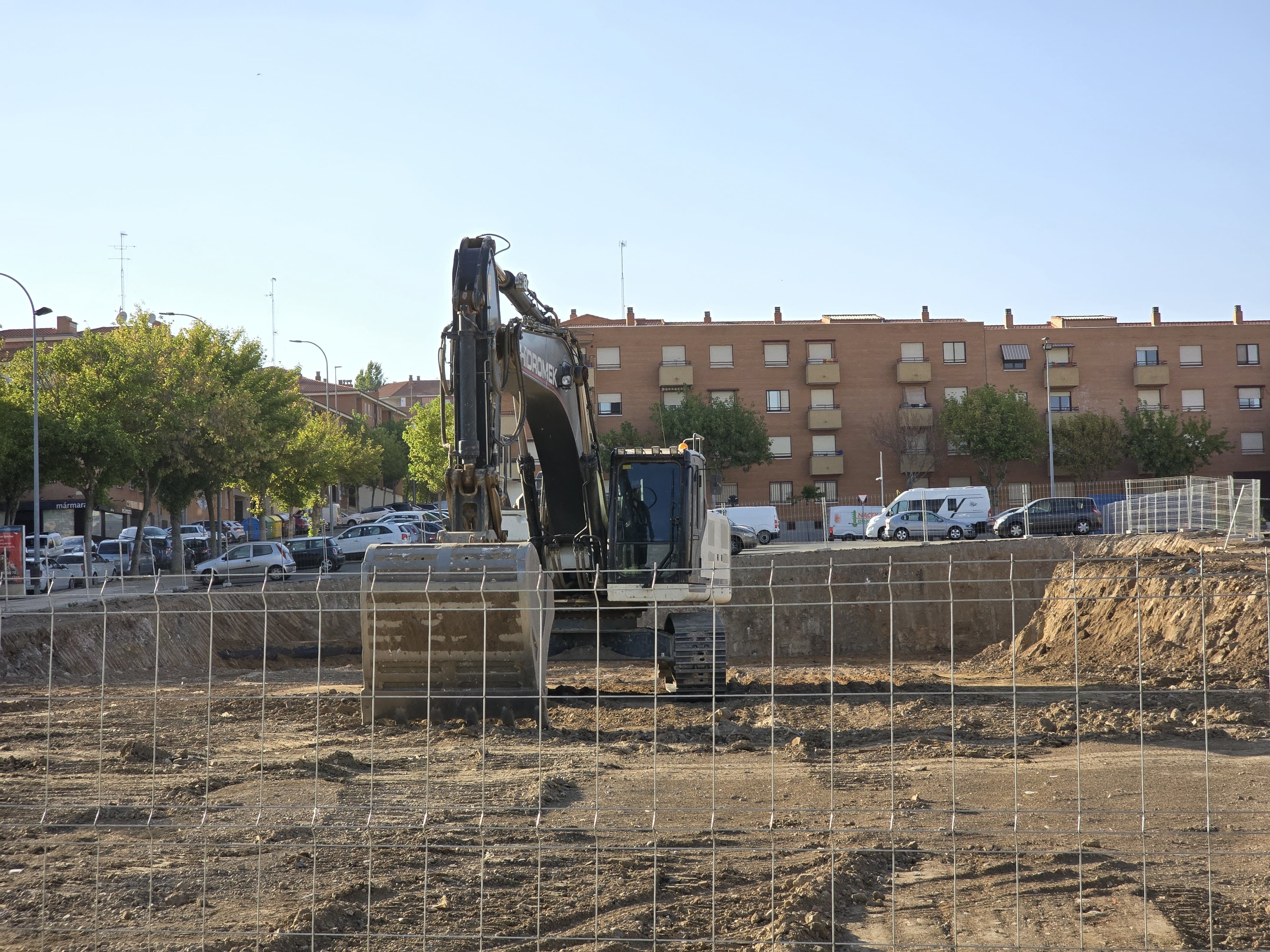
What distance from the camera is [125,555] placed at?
45.2 metres

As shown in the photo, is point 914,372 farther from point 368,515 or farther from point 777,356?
point 368,515

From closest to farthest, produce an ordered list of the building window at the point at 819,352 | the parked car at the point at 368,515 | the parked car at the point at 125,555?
the parked car at the point at 125,555 < the parked car at the point at 368,515 < the building window at the point at 819,352

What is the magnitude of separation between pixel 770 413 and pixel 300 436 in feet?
101

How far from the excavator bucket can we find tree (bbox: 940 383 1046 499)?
191 ft

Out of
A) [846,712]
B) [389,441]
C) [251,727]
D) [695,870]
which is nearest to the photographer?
[695,870]

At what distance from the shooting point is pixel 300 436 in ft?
178

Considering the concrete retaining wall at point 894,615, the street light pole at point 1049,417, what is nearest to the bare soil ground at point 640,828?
the concrete retaining wall at point 894,615

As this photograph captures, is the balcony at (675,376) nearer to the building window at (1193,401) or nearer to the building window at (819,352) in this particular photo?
the building window at (819,352)

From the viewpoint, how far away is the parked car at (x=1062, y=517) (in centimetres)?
4594

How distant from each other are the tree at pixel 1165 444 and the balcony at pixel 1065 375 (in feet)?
13.6

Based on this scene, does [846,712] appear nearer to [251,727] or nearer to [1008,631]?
[251,727]

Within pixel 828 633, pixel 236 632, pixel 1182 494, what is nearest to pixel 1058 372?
pixel 1182 494

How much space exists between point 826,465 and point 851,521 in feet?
52.1

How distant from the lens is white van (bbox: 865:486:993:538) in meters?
51.2
